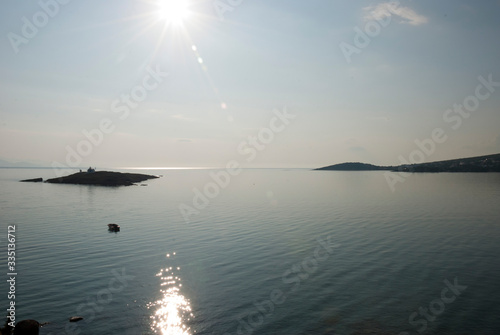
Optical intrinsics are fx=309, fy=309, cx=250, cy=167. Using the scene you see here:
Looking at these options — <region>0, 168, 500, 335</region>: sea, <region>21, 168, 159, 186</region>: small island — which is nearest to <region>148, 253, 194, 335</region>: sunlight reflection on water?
<region>0, 168, 500, 335</region>: sea

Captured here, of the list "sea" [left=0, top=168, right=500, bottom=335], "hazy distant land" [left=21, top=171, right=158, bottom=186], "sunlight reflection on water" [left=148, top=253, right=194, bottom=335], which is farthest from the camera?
"hazy distant land" [left=21, top=171, right=158, bottom=186]

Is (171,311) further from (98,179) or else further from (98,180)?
(98,179)

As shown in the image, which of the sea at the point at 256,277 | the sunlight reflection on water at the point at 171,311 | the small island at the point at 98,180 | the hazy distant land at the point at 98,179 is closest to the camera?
the sunlight reflection on water at the point at 171,311

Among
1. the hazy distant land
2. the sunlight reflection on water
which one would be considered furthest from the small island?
the sunlight reflection on water

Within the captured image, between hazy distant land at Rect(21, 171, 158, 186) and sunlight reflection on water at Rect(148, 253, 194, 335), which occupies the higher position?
hazy distant land at Rect(21, 171, 158, 186)

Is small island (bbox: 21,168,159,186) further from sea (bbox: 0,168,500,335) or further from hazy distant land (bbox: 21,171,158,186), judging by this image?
sea (bbox: 0,168,500,335)

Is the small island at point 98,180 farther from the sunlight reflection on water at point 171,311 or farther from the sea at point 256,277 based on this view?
the sunlight reflection on water at point 171,311

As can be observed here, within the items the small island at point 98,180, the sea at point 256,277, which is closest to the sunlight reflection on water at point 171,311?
the sea at point 256,277

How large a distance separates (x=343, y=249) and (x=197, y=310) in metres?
24.0

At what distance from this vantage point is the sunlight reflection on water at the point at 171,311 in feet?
71.6

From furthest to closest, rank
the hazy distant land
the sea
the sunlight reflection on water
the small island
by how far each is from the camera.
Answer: the hazy distant land → the small island → the sea → the sunlight reflection on water

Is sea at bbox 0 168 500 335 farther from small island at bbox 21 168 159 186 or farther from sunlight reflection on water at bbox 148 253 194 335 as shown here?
small island at bbox 21 168 159 186

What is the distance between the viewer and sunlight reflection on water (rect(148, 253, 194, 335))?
2183 centimetres

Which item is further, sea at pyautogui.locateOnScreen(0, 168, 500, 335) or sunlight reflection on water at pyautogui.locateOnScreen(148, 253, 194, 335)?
sea at pyautogui.locateOnScreen(0, 168, 500, 335)
